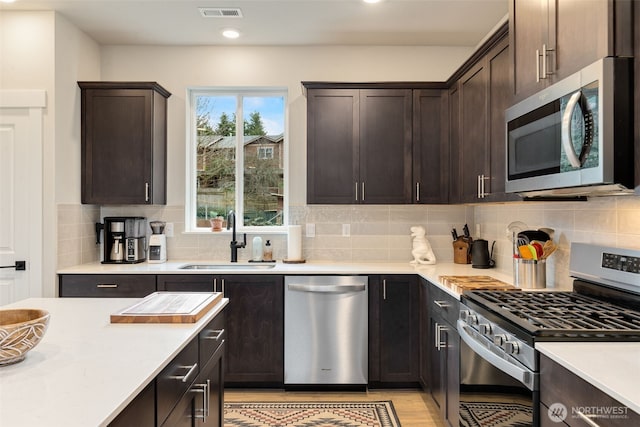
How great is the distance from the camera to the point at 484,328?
185cm

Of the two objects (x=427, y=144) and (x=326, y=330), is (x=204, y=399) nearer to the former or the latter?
(x=326, y=330)

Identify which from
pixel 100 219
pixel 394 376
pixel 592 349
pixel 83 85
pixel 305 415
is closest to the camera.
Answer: pixel 592 349

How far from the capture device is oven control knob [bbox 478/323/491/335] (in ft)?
5.94

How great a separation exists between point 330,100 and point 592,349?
265 centimetres

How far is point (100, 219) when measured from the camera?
150 inches

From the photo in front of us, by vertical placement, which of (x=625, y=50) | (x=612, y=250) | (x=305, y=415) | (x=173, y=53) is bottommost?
(x=305, y=415)

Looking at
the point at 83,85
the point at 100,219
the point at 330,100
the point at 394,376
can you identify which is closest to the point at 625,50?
the point at 330,100

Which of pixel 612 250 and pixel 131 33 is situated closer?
pixel 612 250

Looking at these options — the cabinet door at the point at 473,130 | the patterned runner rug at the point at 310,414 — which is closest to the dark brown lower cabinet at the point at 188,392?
the patterned runner rug at the point at 310,414

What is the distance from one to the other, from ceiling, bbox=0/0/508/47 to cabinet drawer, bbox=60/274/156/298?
193cm

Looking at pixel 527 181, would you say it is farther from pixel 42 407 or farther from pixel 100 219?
pixel 100 219

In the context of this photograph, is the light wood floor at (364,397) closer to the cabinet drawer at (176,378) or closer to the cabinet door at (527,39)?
the cabinet drawer at (176,378)

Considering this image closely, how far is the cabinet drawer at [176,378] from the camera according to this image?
1268 mm

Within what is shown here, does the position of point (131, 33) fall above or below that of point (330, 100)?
above
